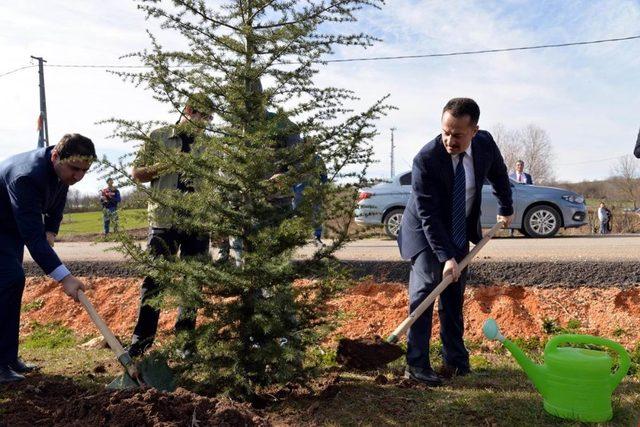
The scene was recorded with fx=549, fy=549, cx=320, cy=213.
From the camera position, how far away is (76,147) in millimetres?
3859

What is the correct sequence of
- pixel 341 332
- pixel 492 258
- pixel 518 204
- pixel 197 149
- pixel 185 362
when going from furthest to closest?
1. pixel 518 204
2. pixel 492 258
3. pixel 341 332
4. pixel 197 149
5. pixel 185 362

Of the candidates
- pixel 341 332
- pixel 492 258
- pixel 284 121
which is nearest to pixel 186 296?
pixel 284 121

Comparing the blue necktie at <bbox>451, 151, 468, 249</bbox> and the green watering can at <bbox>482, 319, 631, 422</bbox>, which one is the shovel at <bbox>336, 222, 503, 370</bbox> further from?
the green watering can at <bbox>482, 319, 631, 422</bbox>

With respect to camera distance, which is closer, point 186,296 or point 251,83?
point 186,296

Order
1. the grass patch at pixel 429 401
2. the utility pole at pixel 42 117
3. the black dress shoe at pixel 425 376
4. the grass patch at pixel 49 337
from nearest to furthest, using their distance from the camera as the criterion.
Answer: the grass patch at pixel 429 401, the black dress shoe at pixel 425 376, the grass patch at pixel 49 337, the utility pole at pixel 42 117

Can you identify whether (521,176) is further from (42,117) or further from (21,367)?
(42,117)

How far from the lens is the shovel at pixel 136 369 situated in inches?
142

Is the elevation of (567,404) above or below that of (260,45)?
below

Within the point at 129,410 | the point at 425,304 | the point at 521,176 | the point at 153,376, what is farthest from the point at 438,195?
the point at 521,176

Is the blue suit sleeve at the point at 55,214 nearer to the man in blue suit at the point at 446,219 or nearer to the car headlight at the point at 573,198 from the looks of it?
the man in blue suit at the point at 446,219

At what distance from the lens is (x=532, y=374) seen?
343 centimetres

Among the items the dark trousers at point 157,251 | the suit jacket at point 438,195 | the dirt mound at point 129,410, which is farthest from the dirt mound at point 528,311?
the dirt mound at point 129,410

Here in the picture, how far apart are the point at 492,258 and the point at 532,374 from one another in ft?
9.10

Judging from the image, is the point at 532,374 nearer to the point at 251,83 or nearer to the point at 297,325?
the point at 297,325
